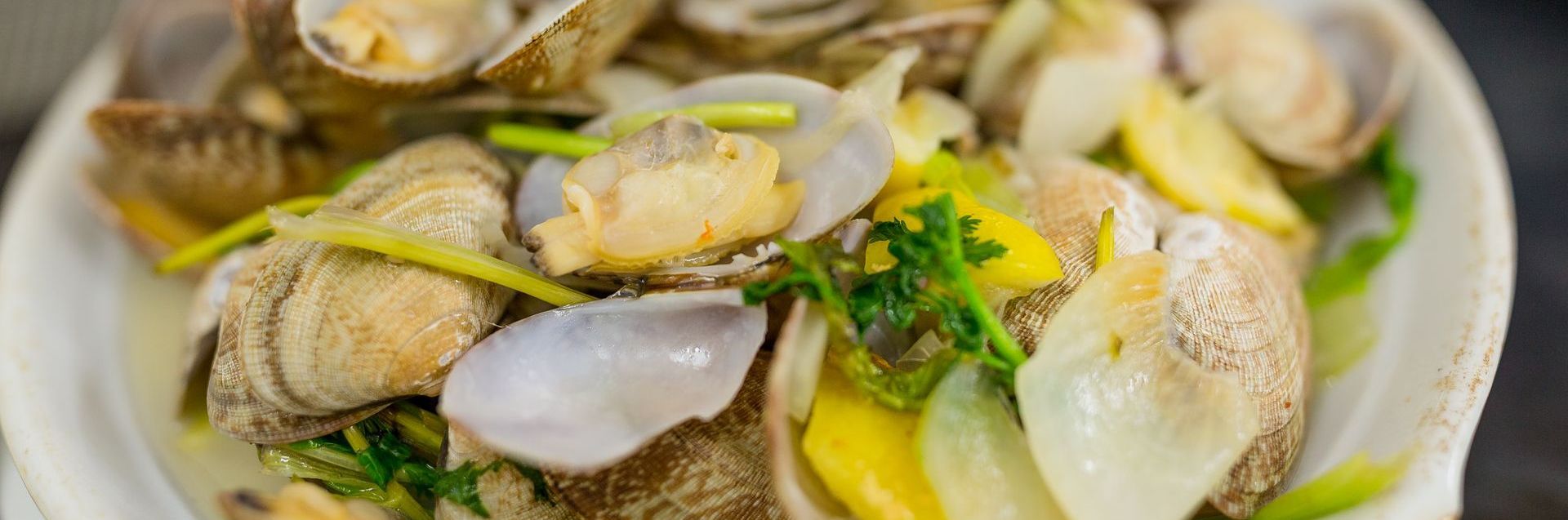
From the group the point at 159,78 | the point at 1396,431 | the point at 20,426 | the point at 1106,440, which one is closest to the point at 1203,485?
the point at 1106,440

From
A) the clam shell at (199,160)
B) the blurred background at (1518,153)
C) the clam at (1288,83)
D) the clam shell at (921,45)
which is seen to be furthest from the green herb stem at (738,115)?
the blurred background at (1518,153)

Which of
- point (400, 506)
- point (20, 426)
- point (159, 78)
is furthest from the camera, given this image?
point (159, 78)

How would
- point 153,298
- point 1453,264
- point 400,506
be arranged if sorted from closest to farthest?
point 400,506, point 1453,264, point 153,298

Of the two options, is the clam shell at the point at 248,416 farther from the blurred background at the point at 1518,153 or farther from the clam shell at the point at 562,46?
the blurred background at the point at 1518,153

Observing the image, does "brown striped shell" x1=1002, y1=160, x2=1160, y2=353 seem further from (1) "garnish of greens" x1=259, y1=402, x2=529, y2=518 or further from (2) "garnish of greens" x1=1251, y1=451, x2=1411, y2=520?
(1) "garnish of greens" x1=259, y1=402, x2=529, y2=518

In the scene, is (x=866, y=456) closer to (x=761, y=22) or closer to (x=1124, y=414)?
(x=1124, y=414)

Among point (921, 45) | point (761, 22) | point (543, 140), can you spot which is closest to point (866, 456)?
point (543, 140)

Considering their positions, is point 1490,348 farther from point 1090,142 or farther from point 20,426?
point 20,426

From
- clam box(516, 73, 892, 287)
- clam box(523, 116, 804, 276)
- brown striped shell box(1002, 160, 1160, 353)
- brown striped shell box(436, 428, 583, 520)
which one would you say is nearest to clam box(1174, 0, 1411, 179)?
brown striped shell box(1002, 160, 1160, 353)
